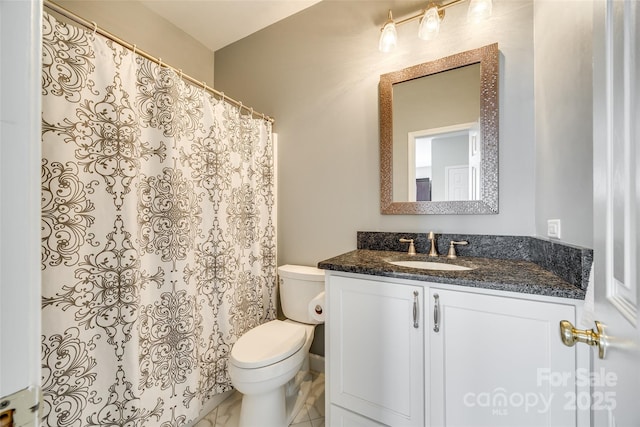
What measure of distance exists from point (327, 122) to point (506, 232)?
1270mm

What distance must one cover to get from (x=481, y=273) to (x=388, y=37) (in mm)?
1382

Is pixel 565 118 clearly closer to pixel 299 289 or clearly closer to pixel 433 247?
pixel 433 247

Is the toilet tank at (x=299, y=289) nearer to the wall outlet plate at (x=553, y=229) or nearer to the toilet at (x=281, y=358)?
the toilet at (x=281, y=358)

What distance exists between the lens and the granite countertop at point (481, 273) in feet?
2.74

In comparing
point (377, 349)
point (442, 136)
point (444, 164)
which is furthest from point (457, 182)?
point (377, 349)

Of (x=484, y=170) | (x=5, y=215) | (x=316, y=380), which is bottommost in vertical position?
(x=316, y=380)

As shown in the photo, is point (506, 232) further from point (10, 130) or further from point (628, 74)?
point (10, 130)

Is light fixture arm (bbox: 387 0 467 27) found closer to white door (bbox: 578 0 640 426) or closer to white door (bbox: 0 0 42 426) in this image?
white door (bbox: 578 0 640 426)

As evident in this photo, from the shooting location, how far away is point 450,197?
142 cm

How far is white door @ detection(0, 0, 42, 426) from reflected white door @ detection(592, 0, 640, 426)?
2.73 feet

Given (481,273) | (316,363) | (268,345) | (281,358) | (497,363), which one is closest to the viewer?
(497,363)

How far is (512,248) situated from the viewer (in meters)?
1.28

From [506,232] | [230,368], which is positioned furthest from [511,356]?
[230,368]

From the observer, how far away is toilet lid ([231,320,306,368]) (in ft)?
4.02
